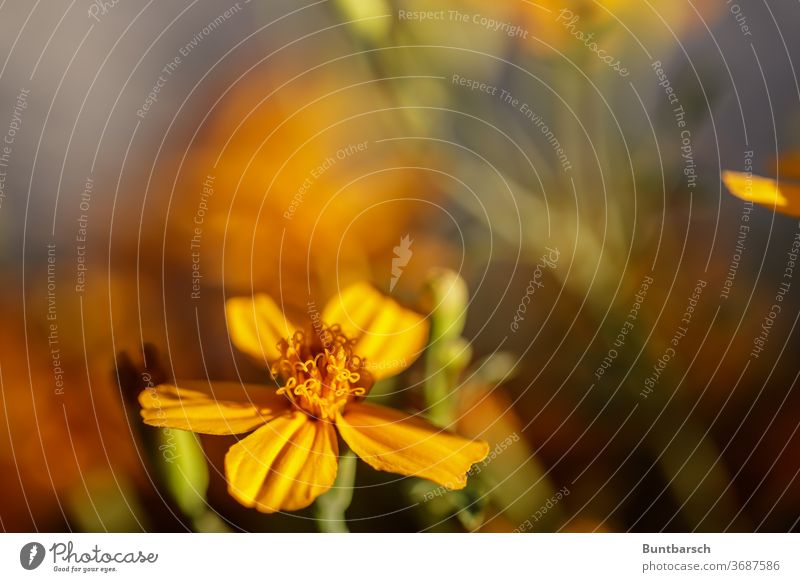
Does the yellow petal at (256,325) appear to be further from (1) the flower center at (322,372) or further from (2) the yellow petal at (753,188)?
(2) the yellow petal at (753,188)

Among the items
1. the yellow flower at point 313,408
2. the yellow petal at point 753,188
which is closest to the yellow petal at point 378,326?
the yellow flower at point 313,408

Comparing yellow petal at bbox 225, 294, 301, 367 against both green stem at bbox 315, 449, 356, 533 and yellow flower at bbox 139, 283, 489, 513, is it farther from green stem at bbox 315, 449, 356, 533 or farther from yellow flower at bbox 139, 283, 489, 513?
green stem at bbox 315, 449, 356, 533

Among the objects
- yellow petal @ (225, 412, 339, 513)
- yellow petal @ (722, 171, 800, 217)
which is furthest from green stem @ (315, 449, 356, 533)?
yellow petal @ (722, 171, 800, 217)
